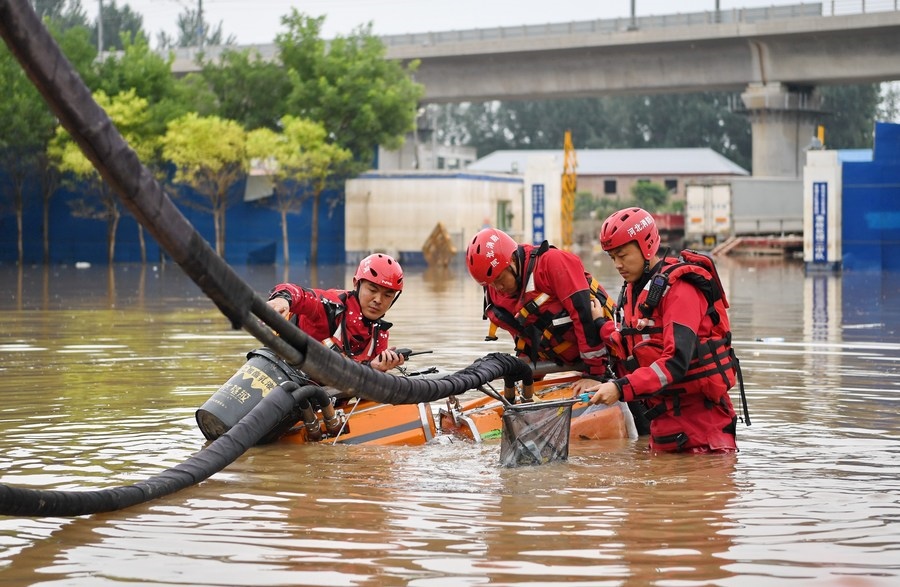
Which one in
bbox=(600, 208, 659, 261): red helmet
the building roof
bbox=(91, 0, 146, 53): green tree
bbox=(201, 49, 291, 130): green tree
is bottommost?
bbox=(600, 208, 659, 261): red helmet

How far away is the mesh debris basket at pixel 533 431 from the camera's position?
816cm

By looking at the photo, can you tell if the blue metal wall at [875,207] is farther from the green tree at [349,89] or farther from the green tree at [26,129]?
the green tree at [26,129]

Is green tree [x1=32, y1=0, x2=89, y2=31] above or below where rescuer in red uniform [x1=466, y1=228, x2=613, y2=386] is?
above

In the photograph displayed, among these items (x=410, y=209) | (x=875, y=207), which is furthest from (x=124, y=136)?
(x=875, y=207)

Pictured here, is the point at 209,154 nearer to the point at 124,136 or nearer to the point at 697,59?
the point at 124,136

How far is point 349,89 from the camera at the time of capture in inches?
2077

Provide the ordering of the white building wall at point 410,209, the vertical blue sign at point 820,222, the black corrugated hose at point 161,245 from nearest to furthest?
the black corrugated hose at point 161,245
the vertical blue sign at point 820,222
the white building wall at point 410,209

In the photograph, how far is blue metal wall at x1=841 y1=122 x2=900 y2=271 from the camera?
3988 centimetres

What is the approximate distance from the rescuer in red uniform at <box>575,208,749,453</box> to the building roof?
77.5 m

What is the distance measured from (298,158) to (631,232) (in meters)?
42.1

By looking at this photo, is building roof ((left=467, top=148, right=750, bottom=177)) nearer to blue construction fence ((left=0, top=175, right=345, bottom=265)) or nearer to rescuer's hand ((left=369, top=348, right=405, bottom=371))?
blue construction fence ((left=0, top=175, right=345, bottom=265))

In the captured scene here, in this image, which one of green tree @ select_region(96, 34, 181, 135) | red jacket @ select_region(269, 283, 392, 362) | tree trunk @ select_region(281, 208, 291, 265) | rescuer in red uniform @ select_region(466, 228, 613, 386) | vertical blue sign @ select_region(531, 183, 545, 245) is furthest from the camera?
tree trunk @ select_region(281, 208, 291, 265)

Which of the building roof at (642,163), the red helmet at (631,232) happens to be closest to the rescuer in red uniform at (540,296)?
the red helmet at (631,232)

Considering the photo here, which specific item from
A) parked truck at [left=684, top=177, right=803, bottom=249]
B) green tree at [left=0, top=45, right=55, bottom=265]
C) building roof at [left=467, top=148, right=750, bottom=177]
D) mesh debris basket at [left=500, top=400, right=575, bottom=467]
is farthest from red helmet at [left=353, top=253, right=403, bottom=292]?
building roof at [left=467, top=148, right=750, bottom=177]
